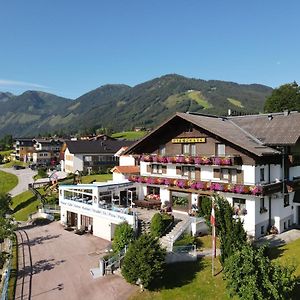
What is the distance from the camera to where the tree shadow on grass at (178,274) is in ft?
75.8

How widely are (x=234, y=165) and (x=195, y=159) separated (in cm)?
372

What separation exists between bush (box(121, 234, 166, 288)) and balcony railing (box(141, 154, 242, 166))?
1025 centimetres

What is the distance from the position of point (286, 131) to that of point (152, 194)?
574 inches

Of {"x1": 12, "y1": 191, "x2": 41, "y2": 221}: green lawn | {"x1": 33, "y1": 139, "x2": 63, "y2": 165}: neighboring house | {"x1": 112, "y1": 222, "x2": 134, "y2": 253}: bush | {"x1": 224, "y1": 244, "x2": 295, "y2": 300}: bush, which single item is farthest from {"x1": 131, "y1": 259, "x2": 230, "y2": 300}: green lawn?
{"x1": 33, "y1": 139, "x2": 63, "y2": 165}: neighboring house

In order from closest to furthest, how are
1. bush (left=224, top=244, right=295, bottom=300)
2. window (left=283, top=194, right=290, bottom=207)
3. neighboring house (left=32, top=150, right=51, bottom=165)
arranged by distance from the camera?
1. bush (left=224, top=244, right=295, bottom=300)
2. window (left=283, top=194, right=290, bottom=207)
3. neighboring house (left=32, top=150, right=51, bottom=165)

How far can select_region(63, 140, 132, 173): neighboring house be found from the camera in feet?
262

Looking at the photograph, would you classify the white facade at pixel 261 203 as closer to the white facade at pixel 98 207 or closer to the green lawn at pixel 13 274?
the white facade at pixel 98 207

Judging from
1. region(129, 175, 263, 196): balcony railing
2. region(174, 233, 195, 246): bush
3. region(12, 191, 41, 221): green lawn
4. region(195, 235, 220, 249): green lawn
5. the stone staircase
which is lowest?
region(12, 191, 41, 221): green lawn

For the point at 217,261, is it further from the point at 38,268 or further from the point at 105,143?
the point at 105,143

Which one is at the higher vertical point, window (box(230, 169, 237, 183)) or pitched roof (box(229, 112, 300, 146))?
pitched roof (box(229, 112, 300, 146))

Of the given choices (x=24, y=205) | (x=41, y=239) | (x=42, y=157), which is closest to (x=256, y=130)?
(x=41, y=239)

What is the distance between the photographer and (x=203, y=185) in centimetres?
3203

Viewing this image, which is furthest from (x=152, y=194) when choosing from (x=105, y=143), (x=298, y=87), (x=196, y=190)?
(x=298, y=87)

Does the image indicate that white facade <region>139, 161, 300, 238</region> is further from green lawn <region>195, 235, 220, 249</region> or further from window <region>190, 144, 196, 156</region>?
green lawn <region>195, 235, 220, 249</region>
